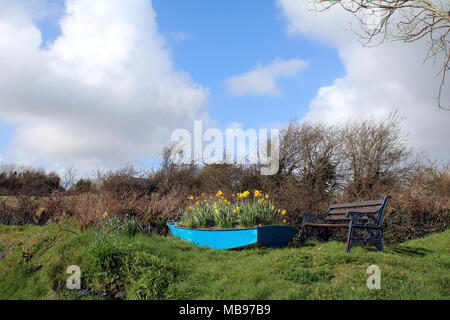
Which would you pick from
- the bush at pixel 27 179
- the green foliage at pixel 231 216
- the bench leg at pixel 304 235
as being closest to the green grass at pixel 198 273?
the green foliage at pixel 231 216

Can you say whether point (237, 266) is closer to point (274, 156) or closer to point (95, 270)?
point (95, 270)

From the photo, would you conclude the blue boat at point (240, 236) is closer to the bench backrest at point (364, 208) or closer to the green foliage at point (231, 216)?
the green foliage at point (231, 216)

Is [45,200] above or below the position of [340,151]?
below

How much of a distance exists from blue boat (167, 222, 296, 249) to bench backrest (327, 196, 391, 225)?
4.47ft

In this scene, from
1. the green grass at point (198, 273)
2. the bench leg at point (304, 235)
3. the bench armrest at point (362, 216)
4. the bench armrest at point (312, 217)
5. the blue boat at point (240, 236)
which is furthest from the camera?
the bench armrest at point (312, 217)

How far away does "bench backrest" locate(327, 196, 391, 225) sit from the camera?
23.3 feet

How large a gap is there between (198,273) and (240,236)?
7.08ft

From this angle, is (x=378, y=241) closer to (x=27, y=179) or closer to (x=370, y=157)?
(x=370, y=157)

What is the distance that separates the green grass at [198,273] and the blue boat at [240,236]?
62 cm

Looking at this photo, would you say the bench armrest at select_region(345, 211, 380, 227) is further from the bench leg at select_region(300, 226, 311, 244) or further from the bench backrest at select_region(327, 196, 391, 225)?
the bench leg at select_region(300, 226, 311, 244)

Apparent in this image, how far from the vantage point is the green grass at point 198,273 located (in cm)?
446

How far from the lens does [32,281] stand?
5395 mm
